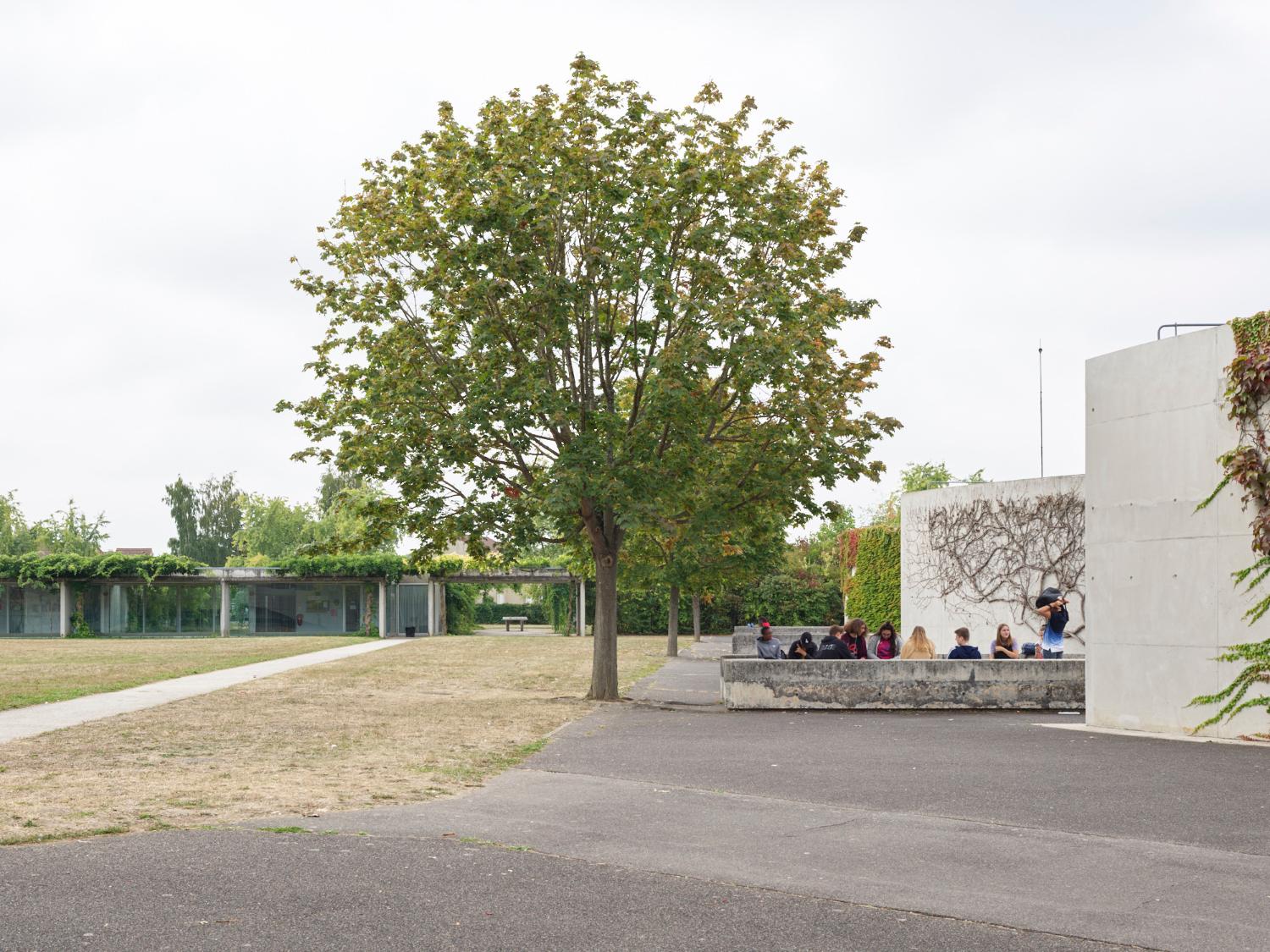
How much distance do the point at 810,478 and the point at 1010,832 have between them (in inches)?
481

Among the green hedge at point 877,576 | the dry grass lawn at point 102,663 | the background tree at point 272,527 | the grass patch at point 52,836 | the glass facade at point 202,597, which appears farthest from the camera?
the background tree at point 272,527

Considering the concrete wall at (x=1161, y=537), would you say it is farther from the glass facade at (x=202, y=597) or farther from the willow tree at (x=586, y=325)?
the glass facade at (x=202, y=597)

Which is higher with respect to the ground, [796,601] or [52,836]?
[52,836]

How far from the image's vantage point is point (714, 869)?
7297 mm

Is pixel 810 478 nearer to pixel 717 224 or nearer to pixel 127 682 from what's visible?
pixel 717 224

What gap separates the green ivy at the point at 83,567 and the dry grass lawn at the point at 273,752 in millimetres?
39388

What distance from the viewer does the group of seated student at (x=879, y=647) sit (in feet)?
63.0

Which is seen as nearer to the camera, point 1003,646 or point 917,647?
point 917,647

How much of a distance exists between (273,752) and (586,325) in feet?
30.5

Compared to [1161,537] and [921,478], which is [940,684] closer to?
[1161,537]

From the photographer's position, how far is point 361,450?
19703 mm

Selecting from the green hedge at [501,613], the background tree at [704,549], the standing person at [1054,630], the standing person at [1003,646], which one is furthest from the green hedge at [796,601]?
the standing person at [1003,646]

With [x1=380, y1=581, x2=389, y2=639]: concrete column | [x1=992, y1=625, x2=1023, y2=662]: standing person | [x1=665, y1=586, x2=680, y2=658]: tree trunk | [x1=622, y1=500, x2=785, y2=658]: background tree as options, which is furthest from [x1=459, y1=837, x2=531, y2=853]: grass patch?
[x1=380, y1=581, x2=389, y2=639]: concrete column

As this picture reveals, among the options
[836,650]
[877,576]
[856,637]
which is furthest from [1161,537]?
[877,576]
